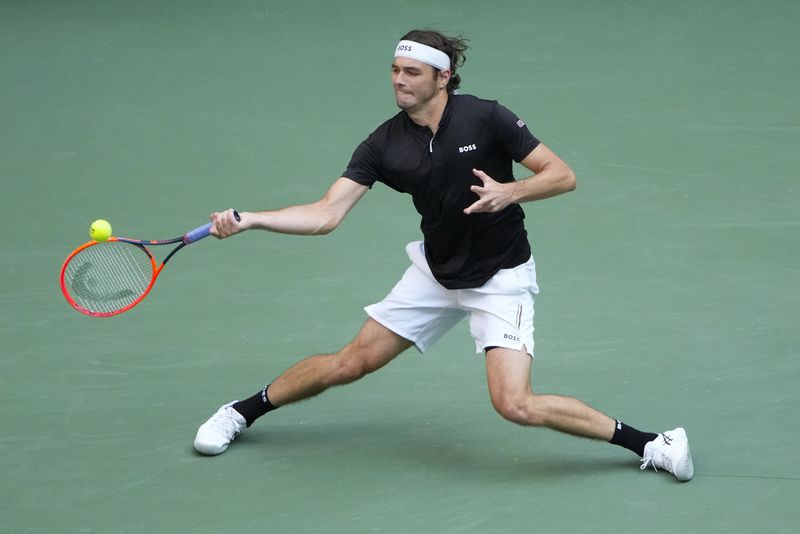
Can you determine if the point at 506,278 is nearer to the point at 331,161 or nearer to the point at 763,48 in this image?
the point at 331,161

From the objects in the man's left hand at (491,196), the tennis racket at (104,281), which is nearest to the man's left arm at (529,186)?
the man's left hand at (491,196)

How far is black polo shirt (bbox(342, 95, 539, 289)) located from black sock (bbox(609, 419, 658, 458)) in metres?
0.83

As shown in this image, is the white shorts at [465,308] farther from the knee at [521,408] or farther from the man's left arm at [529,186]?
the man's left arm at [529,186]

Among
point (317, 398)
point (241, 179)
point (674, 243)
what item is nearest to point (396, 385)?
point (317, 398)

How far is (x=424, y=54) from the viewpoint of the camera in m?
5.95

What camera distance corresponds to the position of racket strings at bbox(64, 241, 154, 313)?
235 inches

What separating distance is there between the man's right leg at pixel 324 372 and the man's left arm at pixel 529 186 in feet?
2.50

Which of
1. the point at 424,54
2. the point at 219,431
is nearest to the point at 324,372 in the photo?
the point at 219,431

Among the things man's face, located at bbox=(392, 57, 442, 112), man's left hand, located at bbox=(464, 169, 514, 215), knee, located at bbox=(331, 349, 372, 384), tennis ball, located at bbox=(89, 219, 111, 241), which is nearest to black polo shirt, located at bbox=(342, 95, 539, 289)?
man's face, located at bbox=(392, 57, 442, 112)

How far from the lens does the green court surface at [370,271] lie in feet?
19.0

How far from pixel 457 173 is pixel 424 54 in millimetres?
522

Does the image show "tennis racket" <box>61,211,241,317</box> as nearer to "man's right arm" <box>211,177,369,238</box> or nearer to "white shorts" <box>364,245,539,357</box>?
"man's right arm" <box>211,177,369,238</box>

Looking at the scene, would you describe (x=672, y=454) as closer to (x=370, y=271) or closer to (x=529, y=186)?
(x=529, y=186)

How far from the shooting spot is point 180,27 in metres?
11.4
